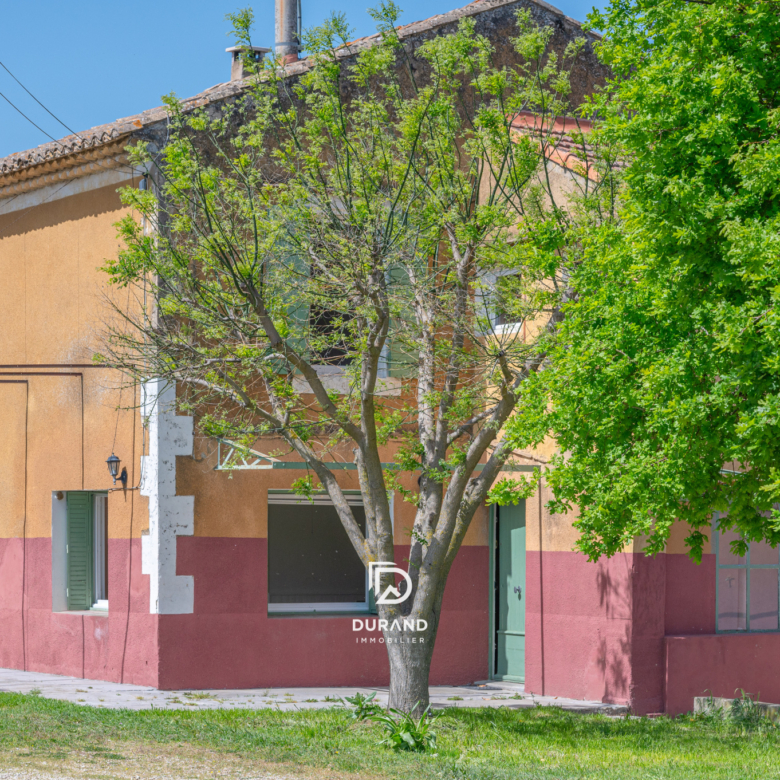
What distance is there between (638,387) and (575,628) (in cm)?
596

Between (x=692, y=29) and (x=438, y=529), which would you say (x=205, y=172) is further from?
(x=692, y=29)

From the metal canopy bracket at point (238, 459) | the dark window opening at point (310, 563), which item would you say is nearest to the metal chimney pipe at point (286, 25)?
the metal canopy bracket at point (238, 459)

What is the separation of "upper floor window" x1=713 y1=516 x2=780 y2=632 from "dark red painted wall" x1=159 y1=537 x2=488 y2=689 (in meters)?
3.26

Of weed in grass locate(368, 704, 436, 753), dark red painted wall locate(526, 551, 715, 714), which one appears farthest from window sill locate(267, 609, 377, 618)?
weed in grass locate(368, 704, 436, 753)

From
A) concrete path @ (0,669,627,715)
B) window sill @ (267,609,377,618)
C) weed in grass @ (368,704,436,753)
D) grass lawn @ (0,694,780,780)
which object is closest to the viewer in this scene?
grass lawn @ (0,694,780,780)

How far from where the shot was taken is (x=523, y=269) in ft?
34.3

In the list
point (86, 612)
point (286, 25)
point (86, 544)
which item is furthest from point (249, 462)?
point (286, 25)

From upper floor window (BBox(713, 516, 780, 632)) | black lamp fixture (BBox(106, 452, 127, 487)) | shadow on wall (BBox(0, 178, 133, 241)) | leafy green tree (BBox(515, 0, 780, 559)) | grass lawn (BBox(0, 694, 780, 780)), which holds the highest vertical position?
shadow on wall (BBox(0, 178, 133, 241))

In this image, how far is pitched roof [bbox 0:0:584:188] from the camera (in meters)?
12.6

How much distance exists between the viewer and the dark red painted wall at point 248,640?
12.3m

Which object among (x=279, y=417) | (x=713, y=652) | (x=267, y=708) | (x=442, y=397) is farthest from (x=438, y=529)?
(x=713, y=652)

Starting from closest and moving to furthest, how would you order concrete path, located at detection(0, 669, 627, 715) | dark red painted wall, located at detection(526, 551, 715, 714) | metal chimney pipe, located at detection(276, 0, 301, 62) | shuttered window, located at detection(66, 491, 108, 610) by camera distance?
concrete path, located at detection(0, 669, 627, 715) → dark red painted wall, located at detection(526, 551, 715, 714) → shuttered window, located at detection(66, 491, 108, 610) → metal chimney pipe, located at detection(276, 0, 301, 62)

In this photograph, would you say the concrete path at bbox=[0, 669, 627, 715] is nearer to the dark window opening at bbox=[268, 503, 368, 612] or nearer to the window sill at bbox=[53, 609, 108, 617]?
the window sill at bbox=[53, 609, 108, 617]

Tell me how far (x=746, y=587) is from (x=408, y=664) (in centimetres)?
516
